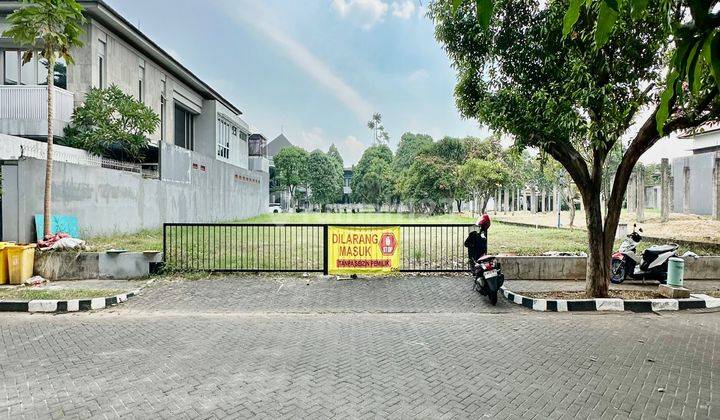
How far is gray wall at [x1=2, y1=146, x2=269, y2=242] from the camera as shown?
11781mm

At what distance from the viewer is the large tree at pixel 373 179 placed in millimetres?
68938

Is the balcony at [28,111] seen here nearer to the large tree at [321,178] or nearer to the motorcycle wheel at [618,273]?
the motorcycle wheel at [618,273]

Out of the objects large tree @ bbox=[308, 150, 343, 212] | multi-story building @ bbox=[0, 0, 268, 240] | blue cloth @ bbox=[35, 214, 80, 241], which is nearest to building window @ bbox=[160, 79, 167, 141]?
multi-story building @ bbox=[0, 0, 268, 240]

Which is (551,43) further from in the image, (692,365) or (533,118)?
(692,365)

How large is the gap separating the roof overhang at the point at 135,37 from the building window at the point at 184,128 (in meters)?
1.89

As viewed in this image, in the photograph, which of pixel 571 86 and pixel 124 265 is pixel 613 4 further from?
pixel 124 265

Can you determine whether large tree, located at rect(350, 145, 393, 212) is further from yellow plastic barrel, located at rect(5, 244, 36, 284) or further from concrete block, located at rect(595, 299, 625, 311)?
concrete block, located at rect(595, 299, 625, 311)

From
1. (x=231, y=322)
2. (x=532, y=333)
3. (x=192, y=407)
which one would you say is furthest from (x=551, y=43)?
(x=192, y=407)

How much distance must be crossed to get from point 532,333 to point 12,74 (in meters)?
22.3

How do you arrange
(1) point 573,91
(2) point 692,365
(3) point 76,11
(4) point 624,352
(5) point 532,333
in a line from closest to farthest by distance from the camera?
1. (2) point 692,365
2. (4) point 624,352
3. (5) point 532,333
4. (1) point 573,91
5. (3) point 76,11

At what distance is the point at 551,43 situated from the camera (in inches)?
311

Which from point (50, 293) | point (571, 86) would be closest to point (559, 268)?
point (571, 86)

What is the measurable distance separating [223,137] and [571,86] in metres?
30.1

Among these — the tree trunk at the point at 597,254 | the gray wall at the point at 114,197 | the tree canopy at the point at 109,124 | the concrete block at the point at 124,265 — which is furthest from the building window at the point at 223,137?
the tree trunk at the point at 597,254
